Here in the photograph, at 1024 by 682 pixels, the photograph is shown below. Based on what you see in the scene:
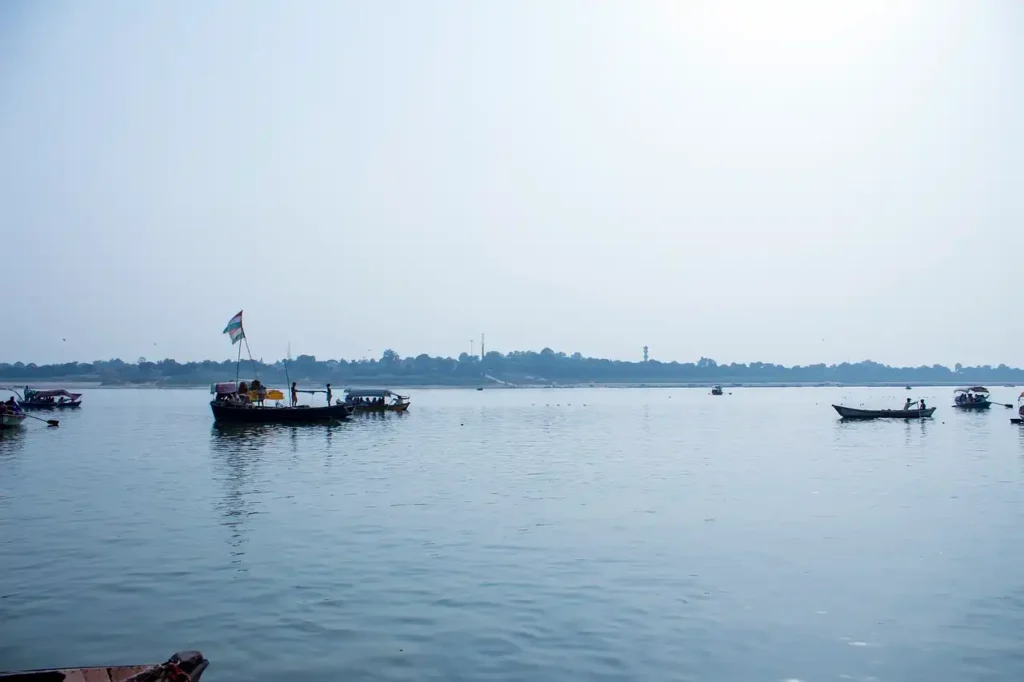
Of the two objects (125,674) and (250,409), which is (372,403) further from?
(125,674)

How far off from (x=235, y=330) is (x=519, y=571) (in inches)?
2215

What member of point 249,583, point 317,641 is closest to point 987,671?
point 317,641

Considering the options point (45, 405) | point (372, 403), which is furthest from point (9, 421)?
point (45, 405)

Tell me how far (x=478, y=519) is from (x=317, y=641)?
12300mm

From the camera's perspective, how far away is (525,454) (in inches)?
1971

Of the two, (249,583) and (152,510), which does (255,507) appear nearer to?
(152,510)

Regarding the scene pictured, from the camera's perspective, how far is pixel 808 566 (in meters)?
19.9

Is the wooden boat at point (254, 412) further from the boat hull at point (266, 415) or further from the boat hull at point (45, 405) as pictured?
the boat hull at point (45, 405)

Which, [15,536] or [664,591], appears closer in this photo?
[664,591]

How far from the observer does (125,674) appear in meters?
10.8

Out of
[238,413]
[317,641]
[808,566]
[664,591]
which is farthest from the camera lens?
[238,413]

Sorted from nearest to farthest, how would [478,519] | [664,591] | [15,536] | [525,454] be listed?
[664,591]
[15,536]
[478,519]
[525,454]

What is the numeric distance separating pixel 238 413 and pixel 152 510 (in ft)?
155

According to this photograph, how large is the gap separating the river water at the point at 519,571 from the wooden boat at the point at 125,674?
4.74 feet
